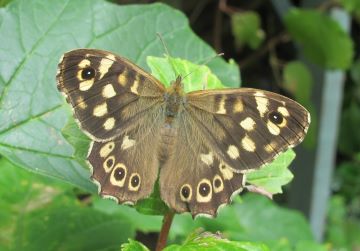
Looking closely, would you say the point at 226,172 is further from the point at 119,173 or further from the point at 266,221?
the point at 266,221

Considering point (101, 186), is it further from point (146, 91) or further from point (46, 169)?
point (146, 91)

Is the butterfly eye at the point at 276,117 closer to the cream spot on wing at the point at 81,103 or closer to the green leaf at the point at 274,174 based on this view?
the green leaf at the point at 274,174

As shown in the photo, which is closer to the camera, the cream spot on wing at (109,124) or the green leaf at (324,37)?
the cream spot on wing at (109,124)

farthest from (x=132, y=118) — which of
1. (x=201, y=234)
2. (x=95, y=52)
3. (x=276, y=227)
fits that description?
(x=276, y=227)

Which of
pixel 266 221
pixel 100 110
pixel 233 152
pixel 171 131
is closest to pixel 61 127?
pixel 100 110

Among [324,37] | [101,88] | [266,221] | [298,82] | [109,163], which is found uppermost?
[101,88]

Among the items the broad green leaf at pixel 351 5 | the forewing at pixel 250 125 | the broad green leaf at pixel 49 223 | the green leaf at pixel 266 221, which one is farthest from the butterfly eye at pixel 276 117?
the broad green leaf at pixel 351 5
